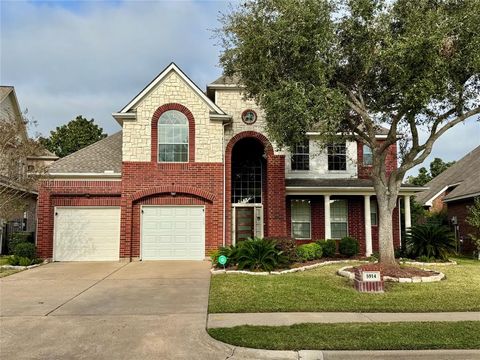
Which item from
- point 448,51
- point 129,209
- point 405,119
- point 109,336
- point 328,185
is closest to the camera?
point 109,336

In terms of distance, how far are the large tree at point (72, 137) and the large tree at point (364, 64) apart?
30293 millimetres

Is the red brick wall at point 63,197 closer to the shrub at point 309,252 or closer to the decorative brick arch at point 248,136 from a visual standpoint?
the decorative brick arch at point 248,136

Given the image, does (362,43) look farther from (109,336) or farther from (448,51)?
(109,336)

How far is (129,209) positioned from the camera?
18.0 metres

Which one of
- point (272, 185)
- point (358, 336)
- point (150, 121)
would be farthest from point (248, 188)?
point (358, 336)

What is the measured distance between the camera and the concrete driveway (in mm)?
6482

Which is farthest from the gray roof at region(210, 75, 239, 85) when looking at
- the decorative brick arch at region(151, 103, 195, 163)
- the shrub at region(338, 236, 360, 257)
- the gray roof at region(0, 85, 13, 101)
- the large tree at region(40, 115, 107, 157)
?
the large tree at region(40, 115, 107, 157)

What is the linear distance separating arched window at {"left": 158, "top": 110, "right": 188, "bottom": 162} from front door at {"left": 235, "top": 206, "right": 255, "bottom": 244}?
4509 mm

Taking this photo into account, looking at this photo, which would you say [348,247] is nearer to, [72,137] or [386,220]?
[386,220]

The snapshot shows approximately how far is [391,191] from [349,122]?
8.48 feet

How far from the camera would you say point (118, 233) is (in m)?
18.5

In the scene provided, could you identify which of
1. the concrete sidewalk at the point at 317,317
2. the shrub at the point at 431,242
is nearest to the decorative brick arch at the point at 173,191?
the shrub at the point at 431,242

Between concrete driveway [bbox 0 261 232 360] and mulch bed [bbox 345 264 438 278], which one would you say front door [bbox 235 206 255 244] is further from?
mulch bed [bbox 345 264 438 278]

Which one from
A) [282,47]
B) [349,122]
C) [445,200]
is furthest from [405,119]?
[445,200]
